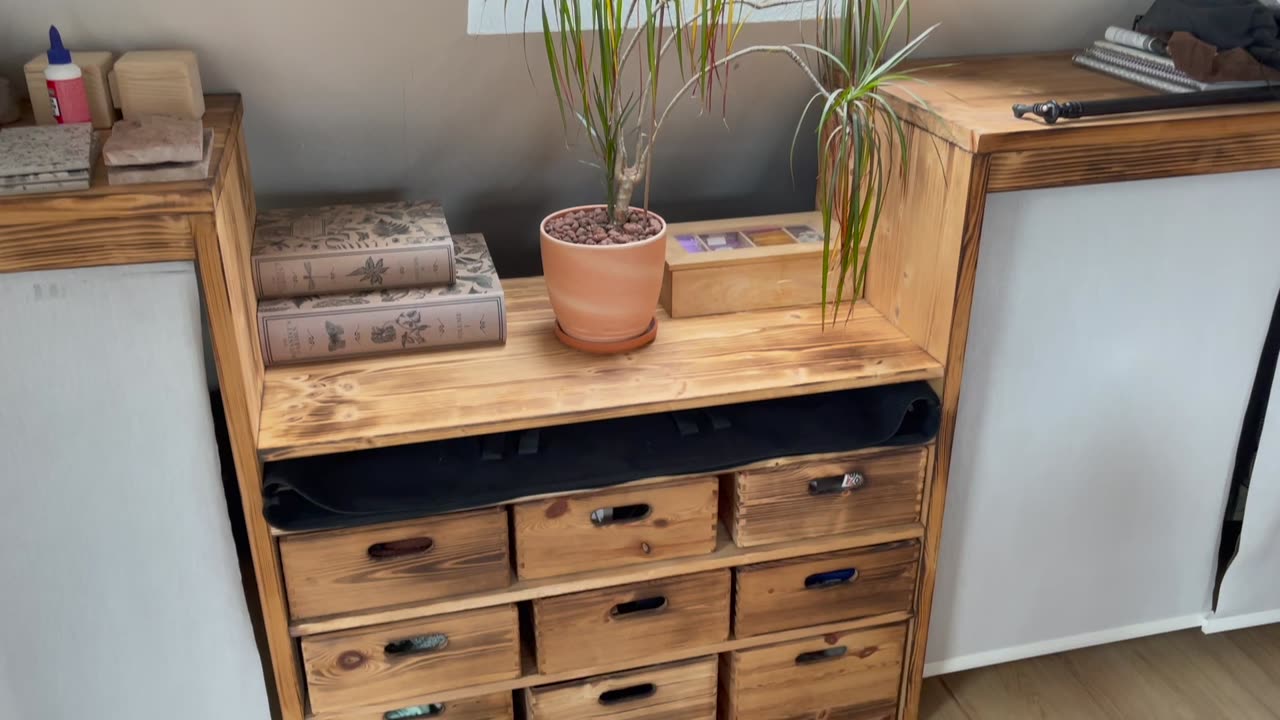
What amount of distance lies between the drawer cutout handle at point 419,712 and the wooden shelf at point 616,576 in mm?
186

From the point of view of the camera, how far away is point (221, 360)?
51.6 inches

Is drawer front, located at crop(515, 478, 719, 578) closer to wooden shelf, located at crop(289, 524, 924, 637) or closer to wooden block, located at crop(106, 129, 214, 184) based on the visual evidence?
wooden shelf, located at crop(289, 524, 924, 637)

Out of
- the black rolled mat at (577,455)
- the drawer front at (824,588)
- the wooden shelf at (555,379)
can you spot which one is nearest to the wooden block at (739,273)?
the wooden shelf at (555,379)

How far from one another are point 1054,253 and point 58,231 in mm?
1282

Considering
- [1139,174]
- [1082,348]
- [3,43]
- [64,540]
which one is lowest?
[64,540]

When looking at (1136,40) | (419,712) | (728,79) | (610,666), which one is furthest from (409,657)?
(1136,40)

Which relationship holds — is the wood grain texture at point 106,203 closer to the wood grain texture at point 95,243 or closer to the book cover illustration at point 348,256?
the wood grain texture at point 95,243

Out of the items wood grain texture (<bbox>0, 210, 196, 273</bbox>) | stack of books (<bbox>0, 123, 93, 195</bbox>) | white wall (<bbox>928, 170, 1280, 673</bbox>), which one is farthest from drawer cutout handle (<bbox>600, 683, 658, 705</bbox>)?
Answer: stack of books (<bbox>0, 123, 93, 195</bbox>)

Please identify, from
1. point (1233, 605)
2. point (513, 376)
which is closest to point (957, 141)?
point (513, 376)

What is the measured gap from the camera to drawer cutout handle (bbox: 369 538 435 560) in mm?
1482

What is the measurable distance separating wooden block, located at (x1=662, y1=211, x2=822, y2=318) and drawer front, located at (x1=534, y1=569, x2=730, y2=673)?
0.41 m

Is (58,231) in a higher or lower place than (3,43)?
lower

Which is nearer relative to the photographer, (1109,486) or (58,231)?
(58,231)

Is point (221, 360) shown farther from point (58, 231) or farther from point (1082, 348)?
point (1082, 348)
